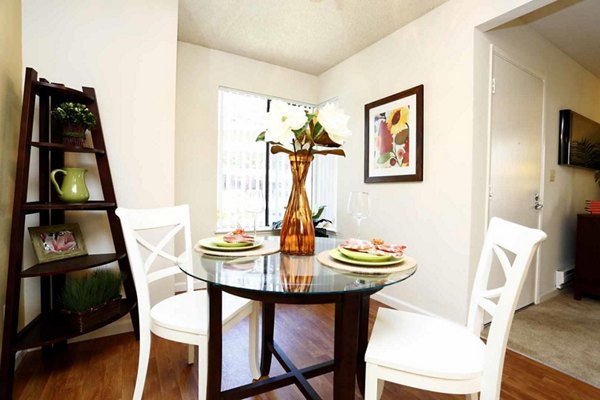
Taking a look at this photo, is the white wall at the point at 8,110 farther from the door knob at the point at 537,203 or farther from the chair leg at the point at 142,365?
the door knob at the point at 537,203

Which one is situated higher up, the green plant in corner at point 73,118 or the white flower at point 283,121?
the green plant in corner at point 73,118

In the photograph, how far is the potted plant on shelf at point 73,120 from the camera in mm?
1706

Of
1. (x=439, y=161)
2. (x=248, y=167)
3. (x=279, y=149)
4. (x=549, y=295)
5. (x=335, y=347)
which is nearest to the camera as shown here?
(x=335, y=347)

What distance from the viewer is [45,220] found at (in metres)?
1.82

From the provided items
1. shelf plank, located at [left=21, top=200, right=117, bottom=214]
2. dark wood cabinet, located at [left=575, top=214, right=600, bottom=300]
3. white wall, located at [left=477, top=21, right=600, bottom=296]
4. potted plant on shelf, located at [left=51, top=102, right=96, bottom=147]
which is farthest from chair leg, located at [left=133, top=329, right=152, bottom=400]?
dark wood cabinet, located at [left=575, top=214, right=600, bottom=300]

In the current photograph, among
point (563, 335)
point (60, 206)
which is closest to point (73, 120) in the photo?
point (60, 206)

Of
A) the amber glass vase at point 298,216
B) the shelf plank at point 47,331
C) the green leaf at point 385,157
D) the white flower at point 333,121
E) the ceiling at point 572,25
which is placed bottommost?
the shelf plank at point 47,331

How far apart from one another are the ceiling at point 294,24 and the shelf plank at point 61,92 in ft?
3.83

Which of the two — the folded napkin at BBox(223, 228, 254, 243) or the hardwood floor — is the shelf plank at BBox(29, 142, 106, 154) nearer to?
the folded napkin at BBox(223, 228, 254, 243)

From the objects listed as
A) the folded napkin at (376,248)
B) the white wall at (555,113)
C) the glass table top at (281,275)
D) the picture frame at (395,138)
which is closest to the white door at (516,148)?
the white wall at (555,113)

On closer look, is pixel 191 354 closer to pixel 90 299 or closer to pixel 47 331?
pixel 90 299

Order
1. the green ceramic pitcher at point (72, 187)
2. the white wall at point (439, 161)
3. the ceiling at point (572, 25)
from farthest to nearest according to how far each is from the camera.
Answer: the ceiling at point (572, 25), the white wall at point (439, 161), the green ceramic pitcher at point (72, 187)

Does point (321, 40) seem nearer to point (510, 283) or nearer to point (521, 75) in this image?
point (521, 75)

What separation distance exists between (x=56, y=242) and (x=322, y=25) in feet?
8.61
